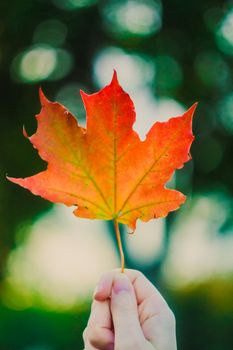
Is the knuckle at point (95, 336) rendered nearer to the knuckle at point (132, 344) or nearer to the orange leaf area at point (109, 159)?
the knuckle at point (132, 344)

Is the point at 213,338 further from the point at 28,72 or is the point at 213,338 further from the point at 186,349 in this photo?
the point at 28,72

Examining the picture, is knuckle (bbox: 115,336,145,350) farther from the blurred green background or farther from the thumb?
the blurred green background

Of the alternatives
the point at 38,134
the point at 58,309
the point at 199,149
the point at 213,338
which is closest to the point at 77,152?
the point at 38,134

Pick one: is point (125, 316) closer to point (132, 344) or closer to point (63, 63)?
point (132, 344)

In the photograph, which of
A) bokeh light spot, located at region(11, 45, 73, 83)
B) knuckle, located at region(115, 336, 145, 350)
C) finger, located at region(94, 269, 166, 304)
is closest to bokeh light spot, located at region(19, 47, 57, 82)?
bokeh light spot, located at region(11, 45, 73, 83)

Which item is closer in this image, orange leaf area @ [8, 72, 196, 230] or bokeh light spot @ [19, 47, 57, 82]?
orange leaf area @ [8, 72, 196, 230]

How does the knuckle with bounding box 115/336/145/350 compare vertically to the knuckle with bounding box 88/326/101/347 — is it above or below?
→ above
